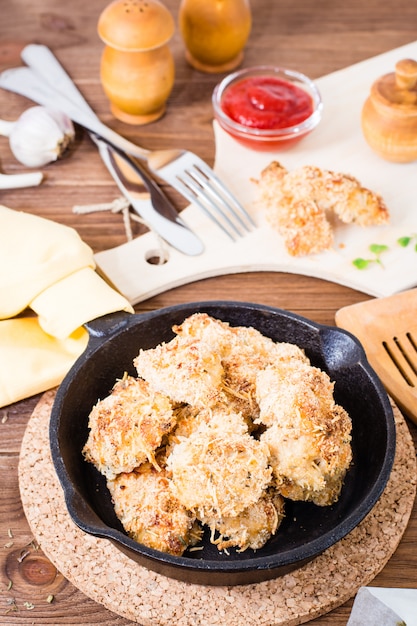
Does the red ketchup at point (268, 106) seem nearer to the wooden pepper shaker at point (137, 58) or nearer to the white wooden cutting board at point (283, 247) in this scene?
the white wooden cutting board at point (283, 247)

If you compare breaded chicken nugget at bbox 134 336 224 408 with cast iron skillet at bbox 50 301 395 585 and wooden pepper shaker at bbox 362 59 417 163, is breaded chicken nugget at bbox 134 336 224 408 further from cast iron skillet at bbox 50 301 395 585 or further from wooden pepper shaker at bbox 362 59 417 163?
wooden pepper shaker at bbox 362 59 417 163

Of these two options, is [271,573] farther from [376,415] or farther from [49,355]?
[49,355]

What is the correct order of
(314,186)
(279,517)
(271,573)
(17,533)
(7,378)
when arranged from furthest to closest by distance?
(314,186) < (7,378) < (17,533) < (279,517) < (271,573)

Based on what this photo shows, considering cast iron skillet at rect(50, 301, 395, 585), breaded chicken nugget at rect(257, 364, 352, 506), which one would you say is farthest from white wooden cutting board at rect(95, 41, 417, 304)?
breaded chicken nugget at rect(257, 364, 352, 506)

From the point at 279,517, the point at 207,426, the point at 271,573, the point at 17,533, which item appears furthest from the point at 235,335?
the point at 17,533

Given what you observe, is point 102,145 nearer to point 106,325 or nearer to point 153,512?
point 106,325

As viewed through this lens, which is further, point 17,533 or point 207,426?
point 17,533

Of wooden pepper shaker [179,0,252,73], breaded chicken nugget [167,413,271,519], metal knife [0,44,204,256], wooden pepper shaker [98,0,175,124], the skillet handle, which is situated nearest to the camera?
breaded chicken nugget [167,413,271,519]
